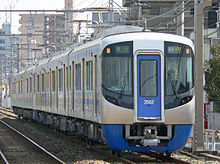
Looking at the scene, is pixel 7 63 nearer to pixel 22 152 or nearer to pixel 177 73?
pixel 22 152

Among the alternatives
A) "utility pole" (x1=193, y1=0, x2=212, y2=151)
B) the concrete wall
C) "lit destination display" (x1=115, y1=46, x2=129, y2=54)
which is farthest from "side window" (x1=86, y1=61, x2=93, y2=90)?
the concrete wall

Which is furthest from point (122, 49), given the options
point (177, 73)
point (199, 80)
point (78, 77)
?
point (78, 77)

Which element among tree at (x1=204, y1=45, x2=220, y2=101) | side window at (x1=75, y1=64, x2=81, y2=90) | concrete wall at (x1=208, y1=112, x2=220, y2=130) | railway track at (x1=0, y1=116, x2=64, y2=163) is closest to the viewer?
railway track at (x1=0, y1=116, x2=64, y2=163)

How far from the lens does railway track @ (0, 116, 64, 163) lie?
50.5 ft

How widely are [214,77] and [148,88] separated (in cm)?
1939

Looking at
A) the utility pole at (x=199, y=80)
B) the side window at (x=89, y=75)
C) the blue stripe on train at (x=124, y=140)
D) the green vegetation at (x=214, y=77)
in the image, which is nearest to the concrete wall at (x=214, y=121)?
the green vegetation at (x=214, y=77)

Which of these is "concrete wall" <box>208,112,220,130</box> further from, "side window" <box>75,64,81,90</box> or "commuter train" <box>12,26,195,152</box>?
"commuter train" <box>12,26,195,152</box>

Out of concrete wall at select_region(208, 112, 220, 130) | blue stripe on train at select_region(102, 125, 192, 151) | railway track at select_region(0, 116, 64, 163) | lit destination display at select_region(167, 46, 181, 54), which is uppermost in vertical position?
lit destination display at select_region(167, 46, 181, 54)

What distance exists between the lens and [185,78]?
1388cm

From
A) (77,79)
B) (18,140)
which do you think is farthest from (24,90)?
(77,79)

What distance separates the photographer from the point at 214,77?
32438 mm

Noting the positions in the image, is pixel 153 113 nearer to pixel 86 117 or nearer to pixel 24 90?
→ pixel 86 117

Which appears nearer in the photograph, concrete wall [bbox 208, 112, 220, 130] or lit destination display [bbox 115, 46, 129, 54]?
lit destination display [bbox 115, 46, 129, 54]

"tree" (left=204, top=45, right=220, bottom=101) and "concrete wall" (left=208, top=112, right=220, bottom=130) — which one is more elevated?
"tree" (left=204, top=45, right=220, bottom=101)
